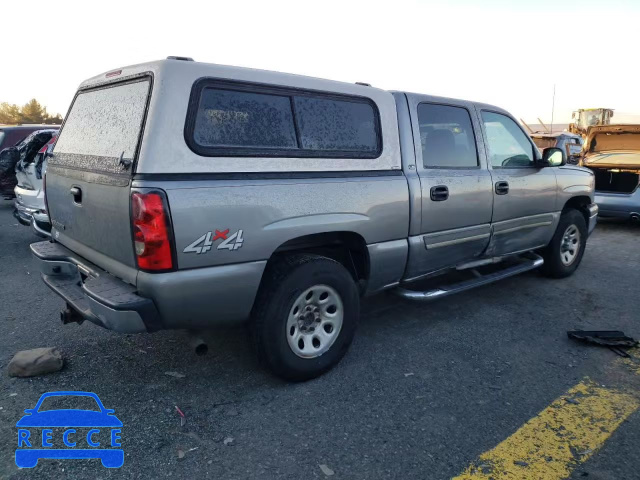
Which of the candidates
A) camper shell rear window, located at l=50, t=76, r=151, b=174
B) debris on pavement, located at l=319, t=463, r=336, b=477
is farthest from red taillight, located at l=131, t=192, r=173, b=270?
debris on pavement, located at l=319, t=463, r=336, b=477

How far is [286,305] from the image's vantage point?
9.80 ft

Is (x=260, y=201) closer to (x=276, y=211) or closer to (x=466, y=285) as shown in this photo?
(x=276, y=211)

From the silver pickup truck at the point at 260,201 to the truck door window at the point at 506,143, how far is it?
154 millimetres

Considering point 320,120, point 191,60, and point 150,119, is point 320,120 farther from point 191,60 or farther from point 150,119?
Answer: point 150,119

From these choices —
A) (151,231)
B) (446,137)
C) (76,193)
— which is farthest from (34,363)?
(446,137)

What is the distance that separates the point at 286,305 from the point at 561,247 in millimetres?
3796

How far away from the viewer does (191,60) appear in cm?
276

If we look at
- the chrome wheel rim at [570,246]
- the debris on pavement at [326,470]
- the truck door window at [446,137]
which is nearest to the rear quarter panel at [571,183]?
the chrome wheel rim at [570,246]

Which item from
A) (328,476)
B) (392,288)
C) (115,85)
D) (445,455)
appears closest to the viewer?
(328,476)

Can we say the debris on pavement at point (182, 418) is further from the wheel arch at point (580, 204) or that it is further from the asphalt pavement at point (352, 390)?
the wheel arch at point (580, 204)

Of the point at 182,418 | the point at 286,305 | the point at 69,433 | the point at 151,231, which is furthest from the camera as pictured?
the point at 286,305

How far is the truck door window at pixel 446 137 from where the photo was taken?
12.7 ft

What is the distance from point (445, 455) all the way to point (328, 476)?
2.05ft

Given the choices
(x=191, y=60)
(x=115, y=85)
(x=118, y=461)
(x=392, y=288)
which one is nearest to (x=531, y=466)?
(x=392, y=288)
